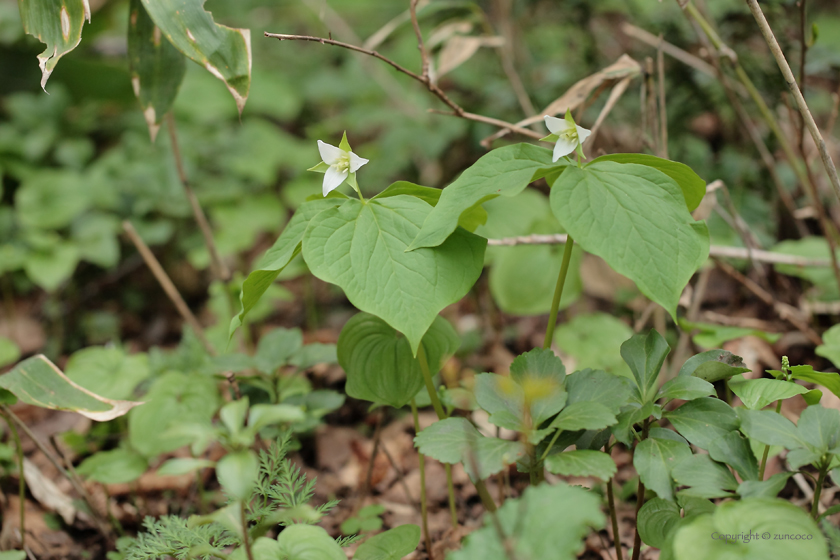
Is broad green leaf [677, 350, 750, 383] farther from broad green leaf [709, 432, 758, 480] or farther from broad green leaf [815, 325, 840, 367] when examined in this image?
broad green leaf [815, 325, 840, 367]

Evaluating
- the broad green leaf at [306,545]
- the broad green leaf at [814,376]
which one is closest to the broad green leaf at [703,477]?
the broad green leaf at [814,376]

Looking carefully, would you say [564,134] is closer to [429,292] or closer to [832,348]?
[429,292]

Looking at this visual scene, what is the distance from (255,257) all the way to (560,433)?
7.96 ft

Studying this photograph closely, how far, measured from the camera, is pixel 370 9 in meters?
4.34

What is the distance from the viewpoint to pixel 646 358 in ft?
3.16

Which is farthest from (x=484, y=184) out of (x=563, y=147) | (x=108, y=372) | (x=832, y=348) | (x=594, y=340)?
(x=108, y=372)

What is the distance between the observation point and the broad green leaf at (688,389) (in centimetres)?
88

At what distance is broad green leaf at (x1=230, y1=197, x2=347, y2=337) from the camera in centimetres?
95

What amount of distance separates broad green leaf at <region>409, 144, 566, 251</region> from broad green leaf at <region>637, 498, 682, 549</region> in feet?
1.83

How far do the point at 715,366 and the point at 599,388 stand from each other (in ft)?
0.67

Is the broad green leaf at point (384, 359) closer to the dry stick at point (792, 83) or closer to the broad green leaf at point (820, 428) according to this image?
the broad green leaf at point (820, 428)

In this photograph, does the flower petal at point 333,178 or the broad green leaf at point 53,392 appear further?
the broad green leaf at point 53,392

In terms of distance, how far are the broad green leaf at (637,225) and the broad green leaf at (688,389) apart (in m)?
0.16

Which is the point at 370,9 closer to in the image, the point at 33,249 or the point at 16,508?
the point at 33,249
